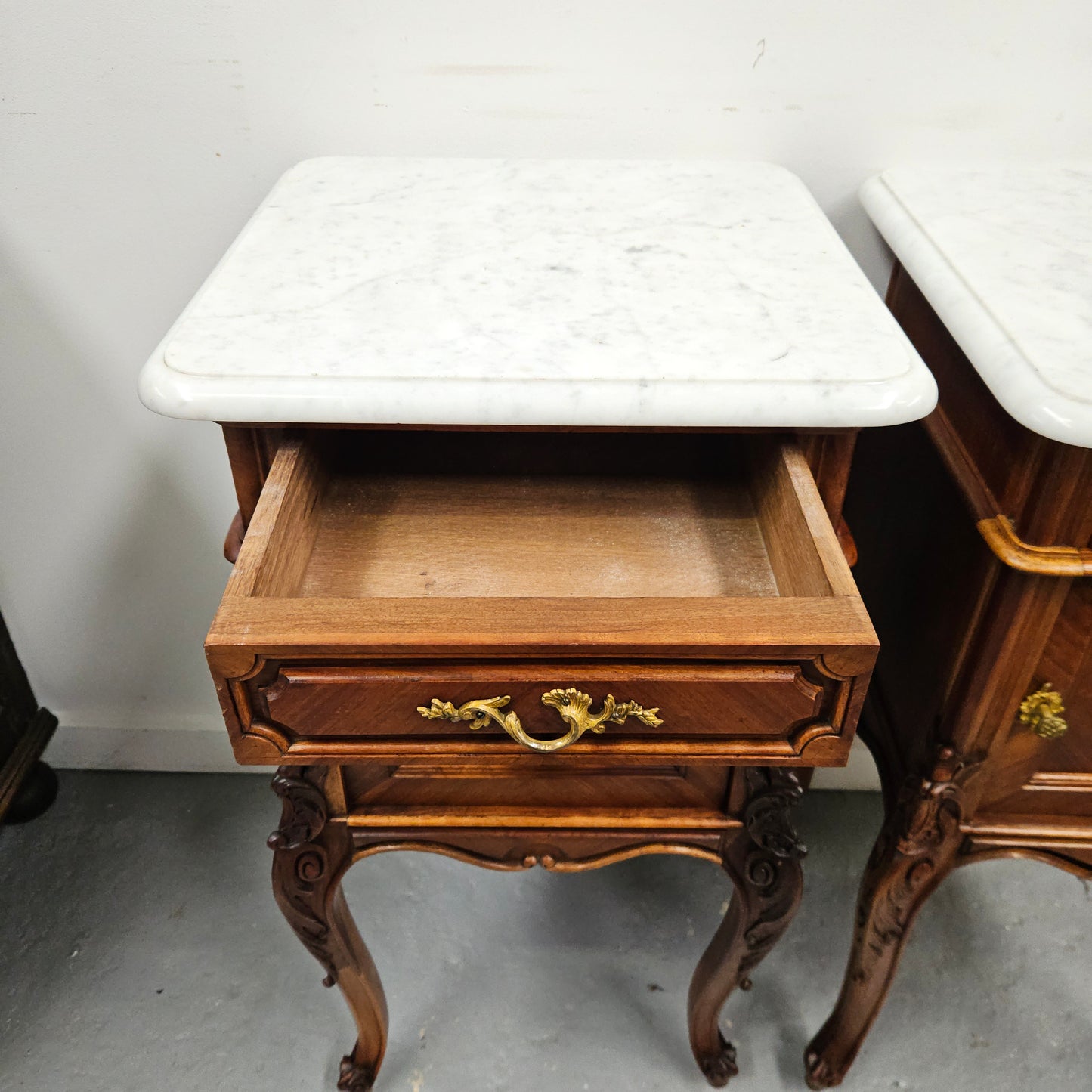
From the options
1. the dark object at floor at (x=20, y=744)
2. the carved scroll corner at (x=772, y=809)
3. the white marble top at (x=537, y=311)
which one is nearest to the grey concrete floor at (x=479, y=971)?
the dark object at floor at (x=20, y=744)

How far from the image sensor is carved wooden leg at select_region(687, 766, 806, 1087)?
0.66 metres

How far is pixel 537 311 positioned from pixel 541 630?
0.24m

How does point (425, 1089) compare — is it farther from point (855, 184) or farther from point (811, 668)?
point (855, 184)

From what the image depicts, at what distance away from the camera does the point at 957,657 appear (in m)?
0.67

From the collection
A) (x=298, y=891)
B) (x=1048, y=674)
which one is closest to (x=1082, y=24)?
(x=1048, y=674)

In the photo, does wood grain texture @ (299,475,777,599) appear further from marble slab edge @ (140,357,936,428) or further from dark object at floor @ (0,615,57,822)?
dark object at floor @ (0,615,57,822)

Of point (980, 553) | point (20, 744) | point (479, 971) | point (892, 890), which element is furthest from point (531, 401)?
point (20, 744)

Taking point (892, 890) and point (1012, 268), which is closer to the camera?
point (1012, 268)

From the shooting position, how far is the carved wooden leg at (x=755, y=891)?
658 mm

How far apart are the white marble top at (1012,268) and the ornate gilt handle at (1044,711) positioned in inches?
8.1

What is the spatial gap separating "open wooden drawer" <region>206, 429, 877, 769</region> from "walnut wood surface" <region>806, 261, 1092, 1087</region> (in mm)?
139

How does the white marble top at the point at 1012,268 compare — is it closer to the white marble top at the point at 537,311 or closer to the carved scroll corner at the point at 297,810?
the white marble top at the point at 537,311

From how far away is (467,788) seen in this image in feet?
2.22

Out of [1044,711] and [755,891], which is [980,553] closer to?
[1044,711]
